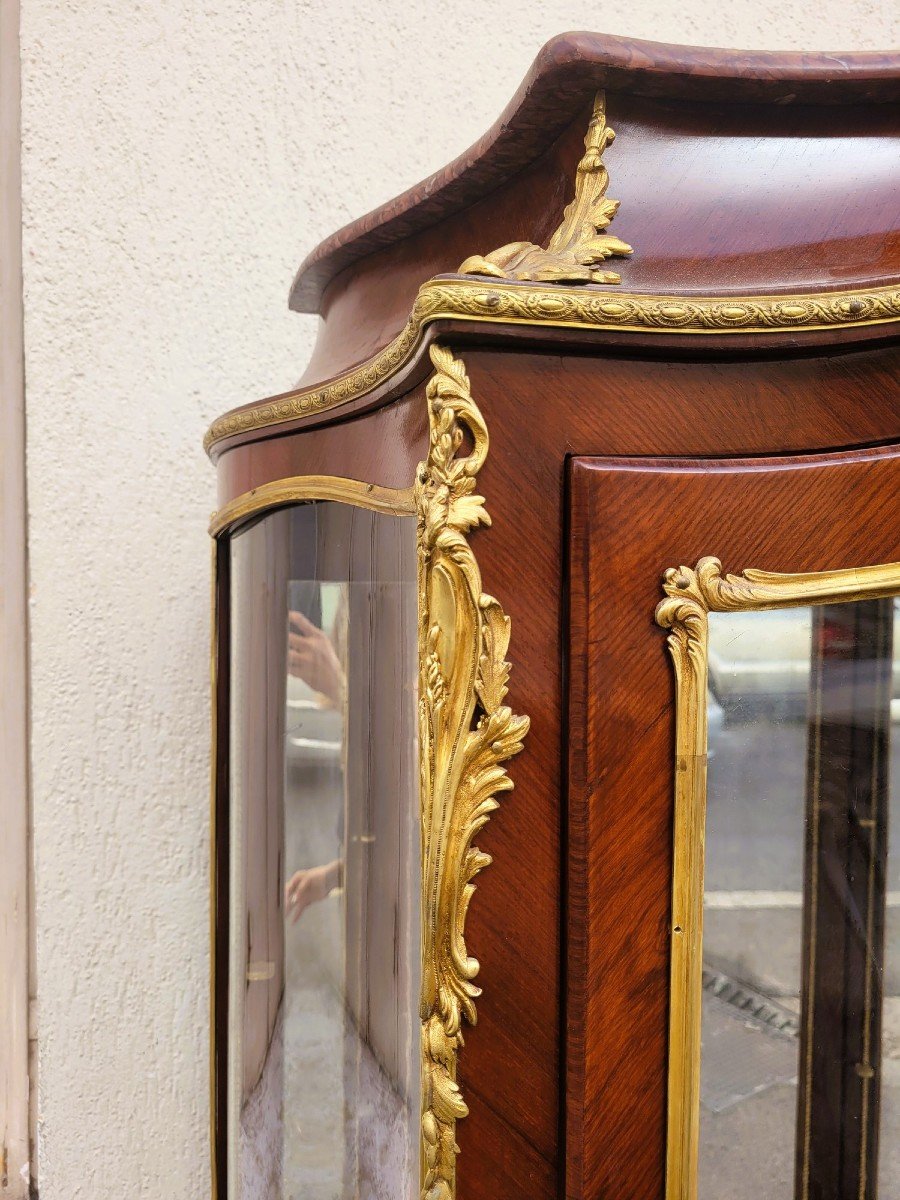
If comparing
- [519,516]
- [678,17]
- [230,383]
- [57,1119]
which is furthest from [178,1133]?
[678,17]

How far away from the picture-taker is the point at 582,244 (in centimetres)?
36

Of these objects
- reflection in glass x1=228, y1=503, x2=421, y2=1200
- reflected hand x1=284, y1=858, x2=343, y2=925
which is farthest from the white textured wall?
reflected hand x1=284, y1=858, x2=343, y2=925

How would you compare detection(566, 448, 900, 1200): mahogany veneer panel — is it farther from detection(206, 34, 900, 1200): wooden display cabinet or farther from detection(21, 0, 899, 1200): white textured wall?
detection(21, 0, 899, 1200): white textured wall

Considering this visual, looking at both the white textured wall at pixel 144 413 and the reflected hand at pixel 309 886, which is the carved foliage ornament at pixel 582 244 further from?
the white textured wall at pixel 144 413

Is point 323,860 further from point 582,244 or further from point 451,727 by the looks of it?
point 582,244

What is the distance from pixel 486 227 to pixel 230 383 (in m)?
0.48

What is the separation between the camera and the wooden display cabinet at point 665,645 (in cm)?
34

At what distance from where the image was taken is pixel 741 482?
1.14 feet

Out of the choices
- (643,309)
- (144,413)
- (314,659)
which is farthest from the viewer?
(144,413)

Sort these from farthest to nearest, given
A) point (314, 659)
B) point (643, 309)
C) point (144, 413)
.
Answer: point (144, 413) < point (314, 659) < point (643, 309)

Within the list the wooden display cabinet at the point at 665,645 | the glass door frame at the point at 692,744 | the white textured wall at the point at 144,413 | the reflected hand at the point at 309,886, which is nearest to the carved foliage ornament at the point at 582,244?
the wooden display cabinet at the point at 665,645

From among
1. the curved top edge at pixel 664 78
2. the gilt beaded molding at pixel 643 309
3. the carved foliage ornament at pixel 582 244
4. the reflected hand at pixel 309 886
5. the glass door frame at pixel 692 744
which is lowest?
the reflected hand at pixel 309 886

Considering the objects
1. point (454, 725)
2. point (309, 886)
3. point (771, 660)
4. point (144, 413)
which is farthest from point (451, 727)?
point (144, 413)

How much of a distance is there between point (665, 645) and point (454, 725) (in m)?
0.08
